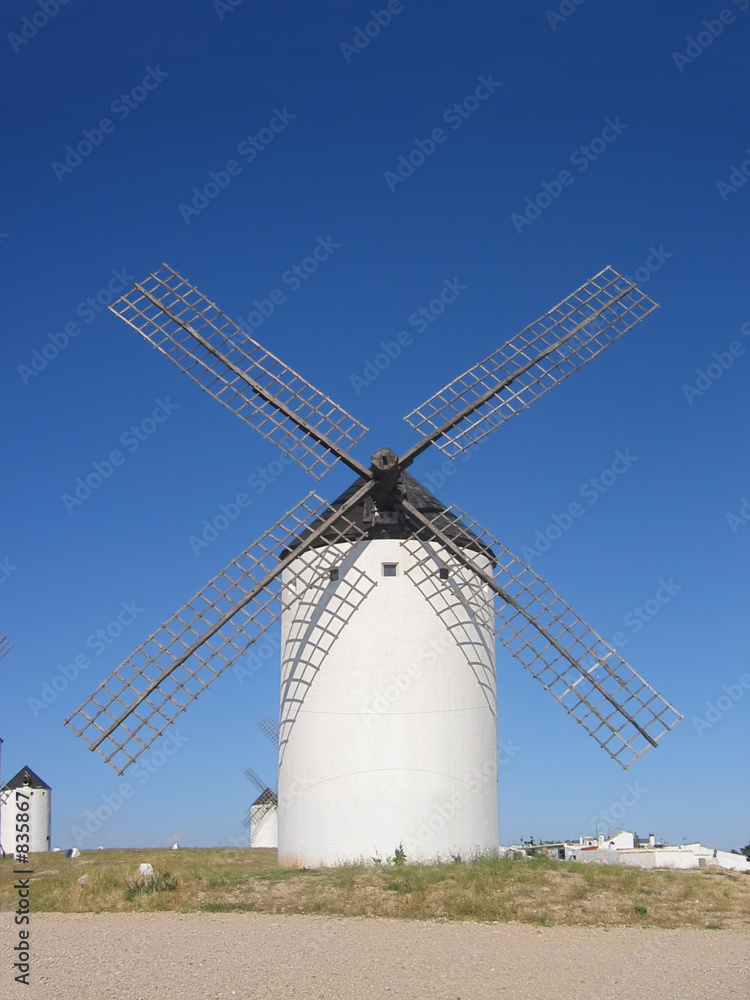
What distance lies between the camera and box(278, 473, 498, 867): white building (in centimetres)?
1756

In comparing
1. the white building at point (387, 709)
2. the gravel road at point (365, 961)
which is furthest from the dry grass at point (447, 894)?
the white building at point (387, 709)

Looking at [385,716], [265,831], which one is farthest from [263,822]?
[385,716]

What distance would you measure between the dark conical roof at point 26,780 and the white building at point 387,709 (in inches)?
1169

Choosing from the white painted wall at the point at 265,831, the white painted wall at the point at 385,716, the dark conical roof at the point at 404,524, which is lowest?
the white painted wall at the point at 265,831

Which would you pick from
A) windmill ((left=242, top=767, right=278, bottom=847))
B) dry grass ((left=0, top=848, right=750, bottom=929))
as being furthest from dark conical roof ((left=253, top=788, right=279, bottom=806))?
dry grass ((left=0, top=848, right=750, bottom=929))

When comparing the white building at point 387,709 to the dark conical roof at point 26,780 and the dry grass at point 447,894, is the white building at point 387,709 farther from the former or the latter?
the dark conical roof at point 26,780

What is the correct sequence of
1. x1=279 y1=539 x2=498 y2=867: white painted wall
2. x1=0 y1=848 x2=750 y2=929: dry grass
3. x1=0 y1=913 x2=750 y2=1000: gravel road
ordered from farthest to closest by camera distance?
x1=279 y1=539 x2=498 y2=867: white painted wall < x1=0 y1=848 x2=750 y2=929: dry grass < x1=0 y1=913 x2=750 y2=1000: gravel road

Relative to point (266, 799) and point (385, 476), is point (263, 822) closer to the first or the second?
point (266, 799)

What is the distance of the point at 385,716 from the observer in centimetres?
1778

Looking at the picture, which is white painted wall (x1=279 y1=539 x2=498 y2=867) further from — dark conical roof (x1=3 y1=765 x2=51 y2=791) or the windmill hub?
dark conical roof (x1=3 y1=765 x2=51 y2=791)

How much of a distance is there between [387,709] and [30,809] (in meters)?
31.9

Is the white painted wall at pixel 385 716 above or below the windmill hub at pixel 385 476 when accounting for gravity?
below

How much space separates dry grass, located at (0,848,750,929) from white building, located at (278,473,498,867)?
1.05 m

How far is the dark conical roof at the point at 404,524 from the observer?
733 inches
